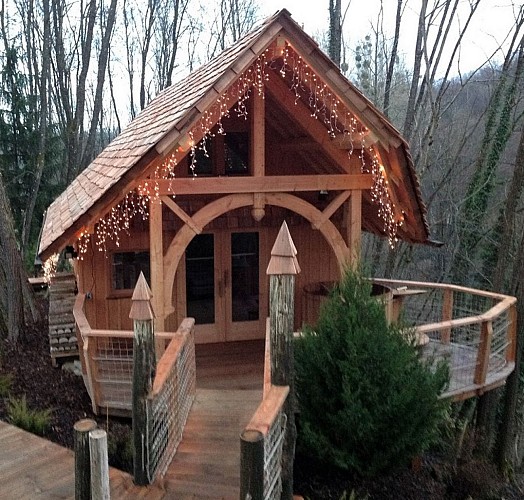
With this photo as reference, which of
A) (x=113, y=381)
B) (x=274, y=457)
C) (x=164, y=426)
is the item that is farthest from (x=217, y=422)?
(x=274, y=457)

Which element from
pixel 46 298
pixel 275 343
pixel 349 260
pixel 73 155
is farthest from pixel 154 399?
pixel 73 155

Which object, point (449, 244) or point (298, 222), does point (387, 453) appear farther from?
point (449, 244)

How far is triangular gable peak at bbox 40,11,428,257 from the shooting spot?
236 inches

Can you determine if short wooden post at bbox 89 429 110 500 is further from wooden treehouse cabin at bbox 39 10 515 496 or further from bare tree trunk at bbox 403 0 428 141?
bare tree trunk at bbox 403 0 428 141

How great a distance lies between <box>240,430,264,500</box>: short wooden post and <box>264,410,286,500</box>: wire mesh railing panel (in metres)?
0.30

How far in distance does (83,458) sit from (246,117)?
223 inches

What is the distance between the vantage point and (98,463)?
128 inches

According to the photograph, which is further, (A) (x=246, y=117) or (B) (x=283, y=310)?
(A) (x=246, y=117)

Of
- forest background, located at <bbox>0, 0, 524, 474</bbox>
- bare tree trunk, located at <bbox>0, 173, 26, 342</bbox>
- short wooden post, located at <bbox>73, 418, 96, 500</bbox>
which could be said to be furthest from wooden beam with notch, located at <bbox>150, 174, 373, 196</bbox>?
bare tree trunk, located at <bbox>0, 173, 26, 342</bbox>

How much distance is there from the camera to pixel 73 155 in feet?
53.4

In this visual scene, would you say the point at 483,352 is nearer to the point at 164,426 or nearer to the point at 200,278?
the point at 164,426

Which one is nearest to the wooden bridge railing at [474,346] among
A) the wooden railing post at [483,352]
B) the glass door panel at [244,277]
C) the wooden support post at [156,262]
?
the wooden railing post at [483,352]

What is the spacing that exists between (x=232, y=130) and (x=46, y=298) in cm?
782

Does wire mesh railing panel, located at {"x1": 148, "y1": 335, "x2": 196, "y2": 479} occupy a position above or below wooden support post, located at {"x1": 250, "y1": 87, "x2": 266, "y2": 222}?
below
